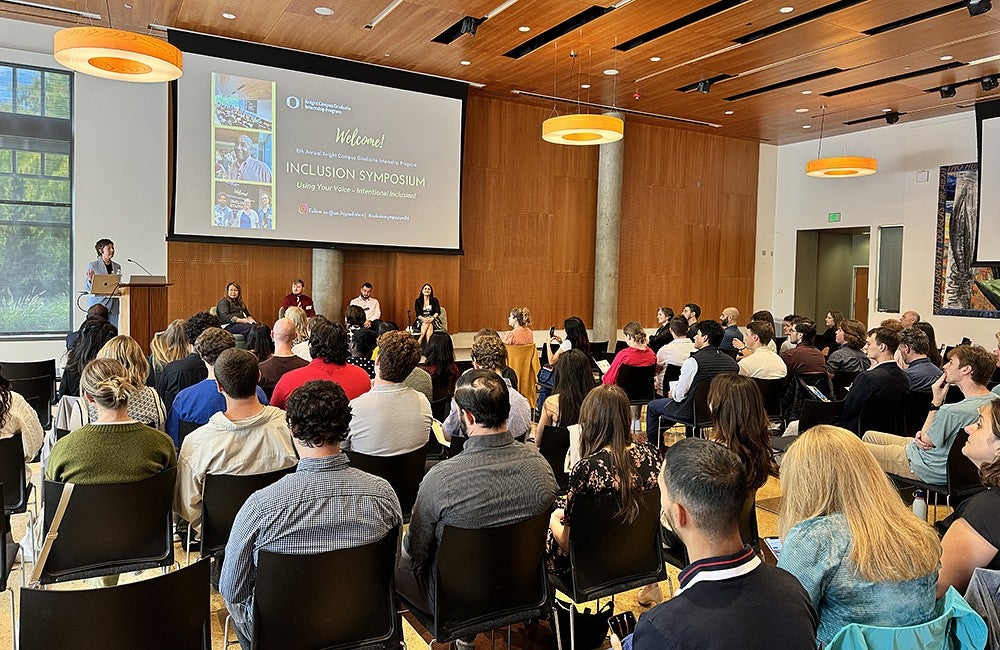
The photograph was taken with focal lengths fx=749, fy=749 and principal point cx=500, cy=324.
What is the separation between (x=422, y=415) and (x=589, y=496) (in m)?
1.39

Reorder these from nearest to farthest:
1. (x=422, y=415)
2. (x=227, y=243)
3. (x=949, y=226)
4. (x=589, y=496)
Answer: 1. (x=589, y=496)
2. (x=422, y=415)
3. (x=227, y=243)
4. (x=949, y=226)

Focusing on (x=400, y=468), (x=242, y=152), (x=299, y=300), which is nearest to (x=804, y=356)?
(x=400, y=468)

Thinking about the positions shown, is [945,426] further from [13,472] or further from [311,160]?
[311,160]

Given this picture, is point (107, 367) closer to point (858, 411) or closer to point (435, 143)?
point (858, 411)

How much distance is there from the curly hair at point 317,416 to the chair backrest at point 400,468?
40.5 inches

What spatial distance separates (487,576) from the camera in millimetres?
2664

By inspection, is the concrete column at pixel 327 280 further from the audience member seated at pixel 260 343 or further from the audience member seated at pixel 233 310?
the audience member seated at pixel 260 343

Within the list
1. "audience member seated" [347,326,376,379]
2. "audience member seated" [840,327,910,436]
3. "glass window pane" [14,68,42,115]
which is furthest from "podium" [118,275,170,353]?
"audience member seated" [840,327,910,436]

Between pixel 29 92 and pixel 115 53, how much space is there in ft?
17.5

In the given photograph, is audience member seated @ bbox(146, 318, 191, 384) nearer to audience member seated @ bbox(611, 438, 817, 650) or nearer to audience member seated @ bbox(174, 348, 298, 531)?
audience member seated @ bbox(174, 348, 298, 531)

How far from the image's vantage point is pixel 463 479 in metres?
2.70

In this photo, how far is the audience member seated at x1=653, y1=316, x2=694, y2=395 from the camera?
300 inches

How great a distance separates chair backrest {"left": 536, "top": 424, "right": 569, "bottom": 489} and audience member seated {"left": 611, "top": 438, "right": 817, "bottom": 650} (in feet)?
7.95

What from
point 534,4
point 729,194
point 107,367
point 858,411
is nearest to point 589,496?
point 107,367
